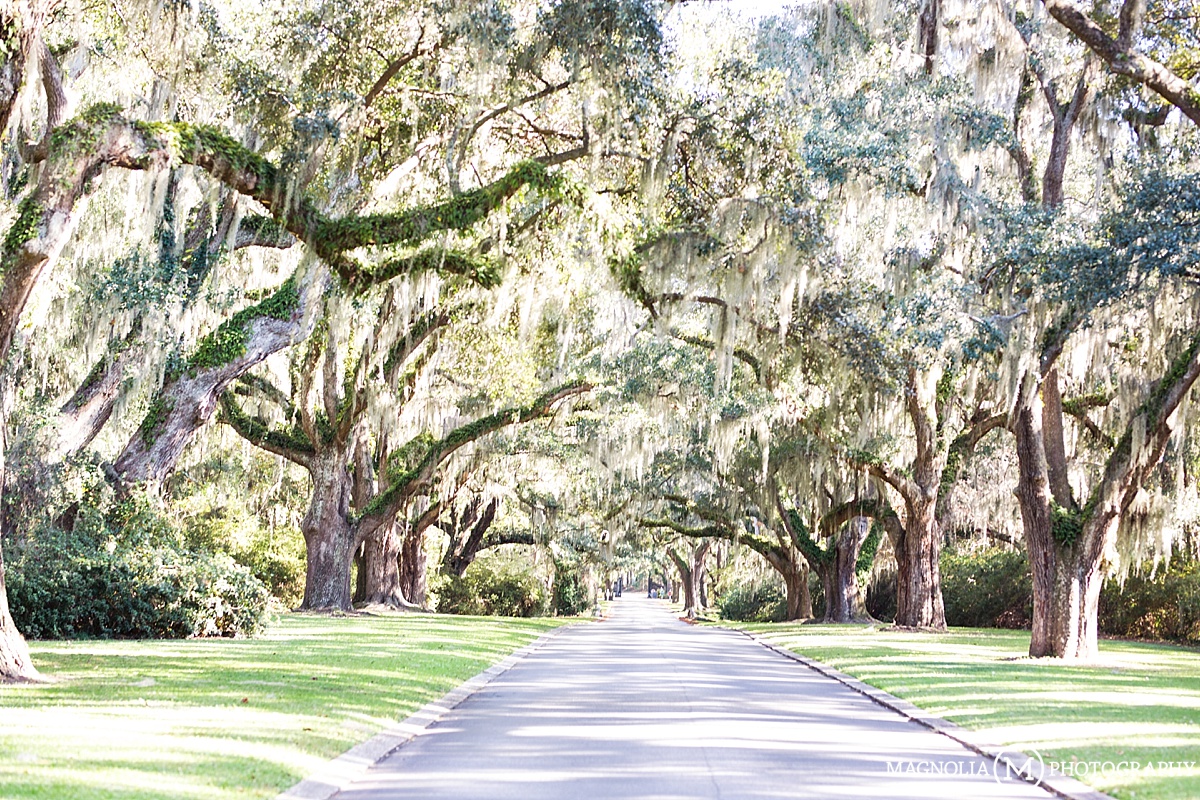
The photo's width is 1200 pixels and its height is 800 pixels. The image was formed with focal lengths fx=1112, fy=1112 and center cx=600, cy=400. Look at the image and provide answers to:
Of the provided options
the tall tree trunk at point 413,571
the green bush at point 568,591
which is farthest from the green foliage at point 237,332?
the green bush at point 568,591

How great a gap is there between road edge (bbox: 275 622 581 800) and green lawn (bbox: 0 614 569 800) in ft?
0.38

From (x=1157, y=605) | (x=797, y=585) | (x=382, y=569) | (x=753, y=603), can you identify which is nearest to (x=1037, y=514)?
(x=1157, y=605)

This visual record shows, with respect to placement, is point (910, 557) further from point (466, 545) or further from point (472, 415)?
point (466, 545)

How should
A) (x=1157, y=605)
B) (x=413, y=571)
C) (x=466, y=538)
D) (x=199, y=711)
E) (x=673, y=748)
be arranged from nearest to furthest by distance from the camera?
(x=673, y=748), (x=199, y=711), (x=1157, y=605), (x=413, y=571), (x=466, y=538)

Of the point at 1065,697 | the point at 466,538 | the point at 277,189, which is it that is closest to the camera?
the point at 277,189

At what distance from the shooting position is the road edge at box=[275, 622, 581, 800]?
21.4ft

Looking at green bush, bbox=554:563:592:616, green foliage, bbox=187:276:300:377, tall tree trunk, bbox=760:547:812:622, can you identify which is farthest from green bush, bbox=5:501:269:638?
green bush, bbox=554:563:592:616

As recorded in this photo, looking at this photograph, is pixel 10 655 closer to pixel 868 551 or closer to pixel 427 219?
pixel 427 219

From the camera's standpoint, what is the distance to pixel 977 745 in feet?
28.3

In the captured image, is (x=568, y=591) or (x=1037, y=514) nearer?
(x=1037, y=514)

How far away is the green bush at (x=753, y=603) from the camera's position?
45812 millimetres

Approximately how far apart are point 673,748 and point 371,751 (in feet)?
7.33

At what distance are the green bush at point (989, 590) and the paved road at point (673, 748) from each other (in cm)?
2283

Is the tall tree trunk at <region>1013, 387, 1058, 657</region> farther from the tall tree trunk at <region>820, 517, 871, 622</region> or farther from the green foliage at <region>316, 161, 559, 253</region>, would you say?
the tall tree trunk at <region>820, 517, 871, 622</region>
